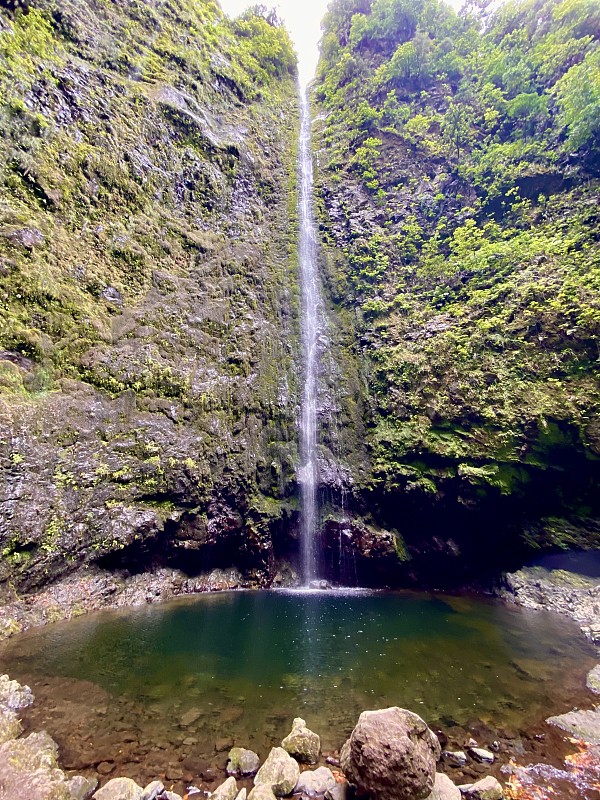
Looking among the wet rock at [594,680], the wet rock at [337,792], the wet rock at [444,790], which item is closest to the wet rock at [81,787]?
the wet rock at [337,792]

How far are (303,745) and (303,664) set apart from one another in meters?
2.69

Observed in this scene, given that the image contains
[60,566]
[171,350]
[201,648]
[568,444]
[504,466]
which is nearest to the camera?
[201,648]

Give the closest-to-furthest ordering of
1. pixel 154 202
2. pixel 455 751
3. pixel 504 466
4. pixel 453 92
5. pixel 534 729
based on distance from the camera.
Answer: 1. pixel 455 751
2. pixel 534 729
3. pixel 504 466
4. pixel 154 202
5. pixel 453 92

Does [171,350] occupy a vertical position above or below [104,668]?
above

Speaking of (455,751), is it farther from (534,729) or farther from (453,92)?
(453,92)

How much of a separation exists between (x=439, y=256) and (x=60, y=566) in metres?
16.5

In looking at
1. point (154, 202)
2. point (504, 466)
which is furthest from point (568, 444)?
point (154, 202)

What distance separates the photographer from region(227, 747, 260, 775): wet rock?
4.00 meters

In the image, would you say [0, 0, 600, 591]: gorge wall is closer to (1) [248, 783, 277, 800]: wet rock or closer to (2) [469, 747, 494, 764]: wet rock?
(1) [248, 783, 277, 800]: wet rock

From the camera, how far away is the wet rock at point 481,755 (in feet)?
13.9

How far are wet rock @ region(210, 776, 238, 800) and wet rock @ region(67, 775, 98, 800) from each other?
1110 mm

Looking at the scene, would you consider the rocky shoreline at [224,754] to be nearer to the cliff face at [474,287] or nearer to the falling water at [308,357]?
the cliff face at [474,287]

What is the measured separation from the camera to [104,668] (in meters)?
6.13

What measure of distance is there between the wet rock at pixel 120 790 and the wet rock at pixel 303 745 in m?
1.51
